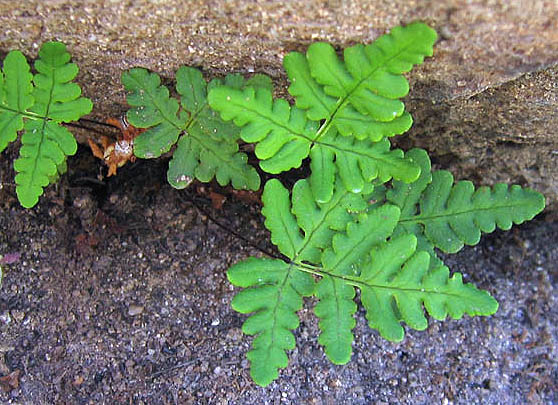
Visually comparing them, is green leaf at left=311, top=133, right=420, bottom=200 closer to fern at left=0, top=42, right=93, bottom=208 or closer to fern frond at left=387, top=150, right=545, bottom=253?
fern frond at left=387, top=150, right=545, bottom=253

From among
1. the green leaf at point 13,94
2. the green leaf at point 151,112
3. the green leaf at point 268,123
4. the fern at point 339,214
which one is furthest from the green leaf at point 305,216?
the green leaf at point 13,94

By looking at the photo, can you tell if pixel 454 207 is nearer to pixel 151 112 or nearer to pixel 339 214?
pixel 339 214

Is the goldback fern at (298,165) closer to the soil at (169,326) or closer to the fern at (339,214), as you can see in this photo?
the fern at (339,214)

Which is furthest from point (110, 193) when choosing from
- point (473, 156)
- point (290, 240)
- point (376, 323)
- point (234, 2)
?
point (473, 156)

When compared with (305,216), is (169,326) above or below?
below

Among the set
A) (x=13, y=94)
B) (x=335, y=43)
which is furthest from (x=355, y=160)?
(x=13, y=94)
